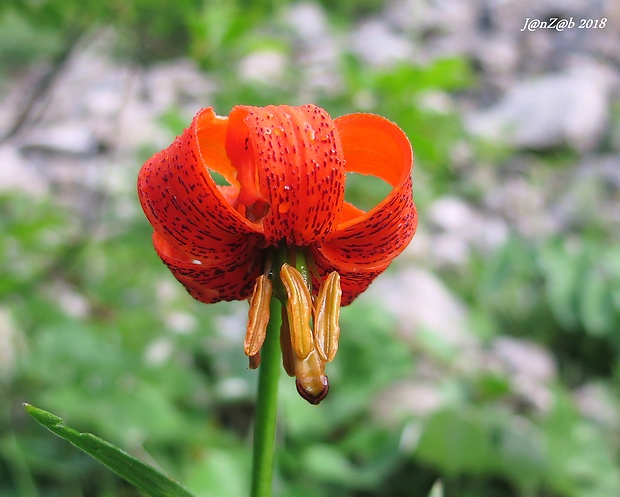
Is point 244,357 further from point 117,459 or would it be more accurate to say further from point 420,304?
point 117,459

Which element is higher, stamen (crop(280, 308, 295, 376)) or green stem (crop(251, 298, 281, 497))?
stamen (crop(280, 308, 295, 376))

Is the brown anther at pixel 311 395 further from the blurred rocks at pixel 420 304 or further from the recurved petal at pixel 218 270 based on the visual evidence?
the blurred rocks at pixel 420 304

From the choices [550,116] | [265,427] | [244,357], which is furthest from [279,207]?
[550,116]

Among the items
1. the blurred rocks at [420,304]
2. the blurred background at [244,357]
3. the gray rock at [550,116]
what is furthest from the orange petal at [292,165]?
the gray rock at [550,116]

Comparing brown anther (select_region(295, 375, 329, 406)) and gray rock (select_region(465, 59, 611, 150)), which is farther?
gray rock (select_region(465, 59, 611, 150))

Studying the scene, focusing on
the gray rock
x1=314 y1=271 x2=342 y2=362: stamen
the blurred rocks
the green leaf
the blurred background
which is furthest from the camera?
the gray rock

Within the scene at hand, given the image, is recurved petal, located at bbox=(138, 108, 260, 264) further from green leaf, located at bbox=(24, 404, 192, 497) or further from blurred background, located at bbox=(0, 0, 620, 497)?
blurred background, located at bbox=(0, 0, 620, 497)

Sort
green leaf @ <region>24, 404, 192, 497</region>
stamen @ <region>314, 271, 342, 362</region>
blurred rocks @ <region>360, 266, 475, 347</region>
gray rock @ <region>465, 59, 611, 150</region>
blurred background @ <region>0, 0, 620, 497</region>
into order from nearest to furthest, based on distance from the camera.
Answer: green leaf @ <region>24, 404, 192, 497</region>
stamen @ <region>314, 271, 342, 362</region>
blurred background @ <region>0, 0, 620, 497</region>
blurred rocks @ <region>360, 266, 475, 347</region>
gray rock @ <region>465, 59, 611, 150</region>

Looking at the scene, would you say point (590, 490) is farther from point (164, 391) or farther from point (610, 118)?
point (610, 118)

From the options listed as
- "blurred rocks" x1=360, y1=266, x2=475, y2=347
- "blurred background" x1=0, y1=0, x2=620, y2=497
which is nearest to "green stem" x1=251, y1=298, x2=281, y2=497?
"blurred background" x1=0, y1=0, x2=620, y2=497

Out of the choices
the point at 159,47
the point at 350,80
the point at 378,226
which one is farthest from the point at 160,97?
the point at 378,226
